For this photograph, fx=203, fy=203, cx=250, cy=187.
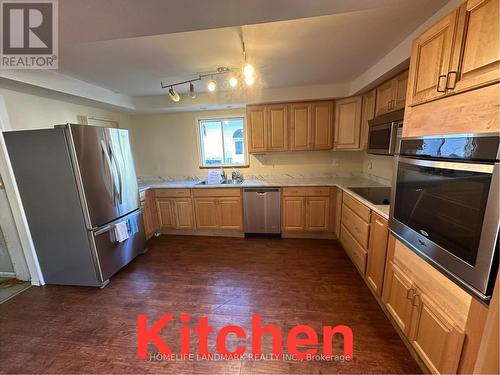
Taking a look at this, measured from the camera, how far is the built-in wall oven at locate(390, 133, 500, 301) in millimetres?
841

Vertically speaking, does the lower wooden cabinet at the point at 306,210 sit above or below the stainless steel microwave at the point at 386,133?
below

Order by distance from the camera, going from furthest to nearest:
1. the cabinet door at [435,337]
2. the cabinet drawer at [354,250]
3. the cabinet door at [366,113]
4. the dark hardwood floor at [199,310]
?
the cabinet door at [366,113]
the cabinet drawer at [354,250]
the dark hardwood floor at [199,310]
the cabinet door at [435,337]

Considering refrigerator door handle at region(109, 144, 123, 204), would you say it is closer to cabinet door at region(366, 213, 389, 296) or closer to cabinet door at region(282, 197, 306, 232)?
cabinet door at region(282, 197, 306, 232)

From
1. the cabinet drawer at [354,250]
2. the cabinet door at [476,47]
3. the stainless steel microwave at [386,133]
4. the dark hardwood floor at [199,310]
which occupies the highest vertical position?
the cabinet door at [476,47]

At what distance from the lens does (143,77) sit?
2.46m

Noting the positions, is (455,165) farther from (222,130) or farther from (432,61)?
(222,130)

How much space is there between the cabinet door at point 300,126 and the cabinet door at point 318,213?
0.88 m

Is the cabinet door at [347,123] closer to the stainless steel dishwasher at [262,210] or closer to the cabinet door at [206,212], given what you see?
the stainless steel dishwasher at [262,210]

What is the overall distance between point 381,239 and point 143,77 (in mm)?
3111

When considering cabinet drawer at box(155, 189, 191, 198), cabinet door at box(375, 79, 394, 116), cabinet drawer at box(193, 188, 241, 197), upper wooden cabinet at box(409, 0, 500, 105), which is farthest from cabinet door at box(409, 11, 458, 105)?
cabinet drawer at box(155, 189, 191, 198)

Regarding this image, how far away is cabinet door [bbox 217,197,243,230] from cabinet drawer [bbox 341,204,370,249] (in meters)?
1.58

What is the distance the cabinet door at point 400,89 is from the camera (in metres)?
1.91

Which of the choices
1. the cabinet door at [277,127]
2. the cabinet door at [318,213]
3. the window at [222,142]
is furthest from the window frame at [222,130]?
the cabinet door at [318,213]

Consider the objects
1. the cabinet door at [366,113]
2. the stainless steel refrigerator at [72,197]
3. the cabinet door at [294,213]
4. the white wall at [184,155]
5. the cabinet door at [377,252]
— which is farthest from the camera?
the white wall at [184,155]
